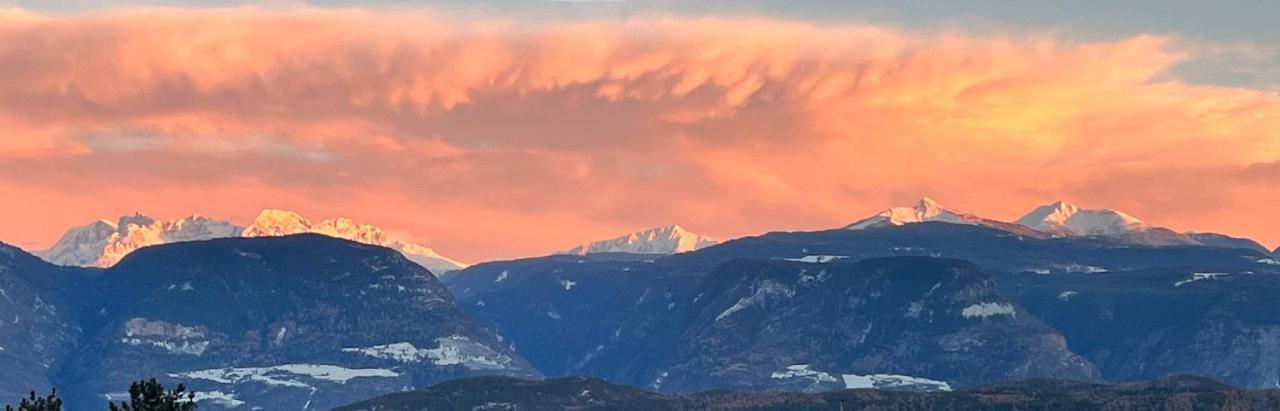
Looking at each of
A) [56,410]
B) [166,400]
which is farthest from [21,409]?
[166,400]

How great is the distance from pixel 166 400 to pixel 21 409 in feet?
50.5

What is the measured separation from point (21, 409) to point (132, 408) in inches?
458

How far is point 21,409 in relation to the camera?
174375 mm

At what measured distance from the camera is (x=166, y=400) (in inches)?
6486

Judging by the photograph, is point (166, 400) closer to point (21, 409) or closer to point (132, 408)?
point (132, 408)

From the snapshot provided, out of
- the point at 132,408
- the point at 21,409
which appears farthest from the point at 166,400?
the point at 21,409

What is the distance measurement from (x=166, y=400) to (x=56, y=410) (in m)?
11.9

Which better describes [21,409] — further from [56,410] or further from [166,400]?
[166,400]

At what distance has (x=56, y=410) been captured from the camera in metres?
172

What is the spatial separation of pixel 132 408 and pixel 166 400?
12.4 feet

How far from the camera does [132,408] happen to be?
16725 centimetres
